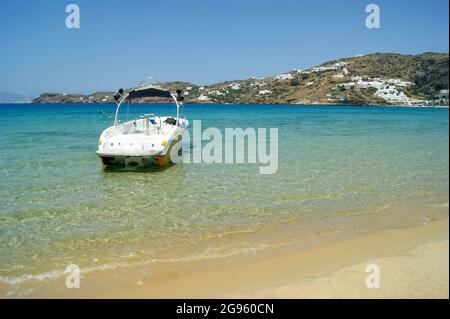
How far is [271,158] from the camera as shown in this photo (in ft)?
51.4

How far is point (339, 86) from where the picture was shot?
103688mm

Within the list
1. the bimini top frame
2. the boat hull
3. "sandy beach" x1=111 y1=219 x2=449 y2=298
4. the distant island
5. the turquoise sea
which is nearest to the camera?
"sandy beach" x1=111 y1=219 x2=449 y2=298

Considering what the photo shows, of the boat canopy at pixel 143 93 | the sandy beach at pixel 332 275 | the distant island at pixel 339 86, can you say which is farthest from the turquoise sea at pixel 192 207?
the distant island at pixel 339 86

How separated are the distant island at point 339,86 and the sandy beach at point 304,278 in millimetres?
64846

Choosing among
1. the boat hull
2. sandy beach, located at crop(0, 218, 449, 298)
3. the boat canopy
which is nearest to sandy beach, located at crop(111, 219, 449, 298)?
sandy beach, located at crop(0, 218, 449, 298)

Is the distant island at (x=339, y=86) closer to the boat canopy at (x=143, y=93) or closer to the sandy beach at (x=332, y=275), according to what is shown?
the boat canopy at (x=143, y=93)

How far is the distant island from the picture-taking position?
284 feet

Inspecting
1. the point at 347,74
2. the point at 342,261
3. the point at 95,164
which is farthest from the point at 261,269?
the point at 347,74

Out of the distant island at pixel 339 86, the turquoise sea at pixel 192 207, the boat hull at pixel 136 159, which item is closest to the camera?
the turquoise sea at pixel 192 207

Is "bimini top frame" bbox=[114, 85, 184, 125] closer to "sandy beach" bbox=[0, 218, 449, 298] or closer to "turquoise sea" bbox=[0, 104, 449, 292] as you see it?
"turquoise sea" bbox=[0, 104, 449, 292]

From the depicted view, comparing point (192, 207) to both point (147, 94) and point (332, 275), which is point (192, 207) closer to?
point (332, 275)

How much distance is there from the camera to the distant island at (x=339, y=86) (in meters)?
86.4

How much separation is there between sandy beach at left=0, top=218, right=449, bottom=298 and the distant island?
64.8 m

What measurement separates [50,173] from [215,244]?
28.0ft
